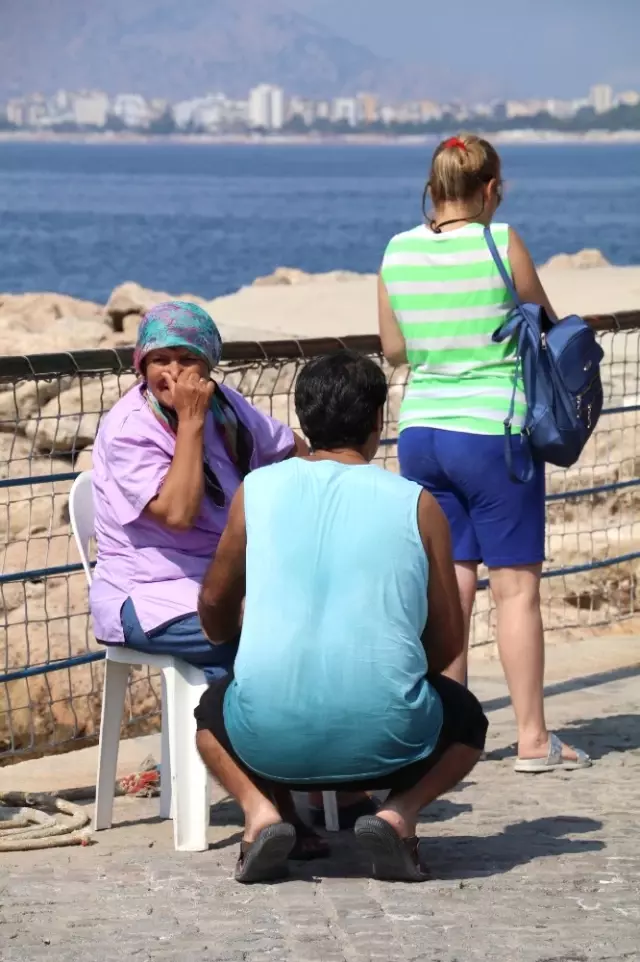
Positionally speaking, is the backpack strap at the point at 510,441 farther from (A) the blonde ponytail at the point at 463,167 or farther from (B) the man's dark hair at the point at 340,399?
(B) the man's dark hair at the point at 340,399

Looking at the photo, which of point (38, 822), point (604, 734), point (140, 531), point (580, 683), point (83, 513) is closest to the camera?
point (140, 531)

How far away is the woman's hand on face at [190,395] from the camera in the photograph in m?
4.39

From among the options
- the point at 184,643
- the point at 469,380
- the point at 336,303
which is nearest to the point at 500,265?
the point at 469,380

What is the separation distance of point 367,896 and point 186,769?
26.5 inches

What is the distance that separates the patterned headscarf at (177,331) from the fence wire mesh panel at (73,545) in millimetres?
663

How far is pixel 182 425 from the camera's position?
4.37 metres

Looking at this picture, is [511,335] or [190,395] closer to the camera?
[190,395]

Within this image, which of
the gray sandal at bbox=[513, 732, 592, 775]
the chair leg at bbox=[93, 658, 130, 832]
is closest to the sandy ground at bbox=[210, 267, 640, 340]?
the gray sandal at bbox=[513, 732, 592, 775]

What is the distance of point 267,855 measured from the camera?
395cm

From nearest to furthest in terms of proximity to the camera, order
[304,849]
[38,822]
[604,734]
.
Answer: [304,849] → [38,822] → [604,734]

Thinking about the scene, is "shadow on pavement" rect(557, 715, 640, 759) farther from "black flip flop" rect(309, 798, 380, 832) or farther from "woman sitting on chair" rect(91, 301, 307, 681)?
"woman sitting on chair" rect(91, 301, 307, 681)

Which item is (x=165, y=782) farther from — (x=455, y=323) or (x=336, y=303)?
(x=336, y=303)

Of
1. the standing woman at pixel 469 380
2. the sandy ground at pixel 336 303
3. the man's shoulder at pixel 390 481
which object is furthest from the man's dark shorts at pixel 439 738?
the sandy ground at pixel 336 303

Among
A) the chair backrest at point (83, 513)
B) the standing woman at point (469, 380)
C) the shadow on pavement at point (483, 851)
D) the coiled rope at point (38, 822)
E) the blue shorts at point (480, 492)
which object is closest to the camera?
the shadow on pavement at point (483, 851)
